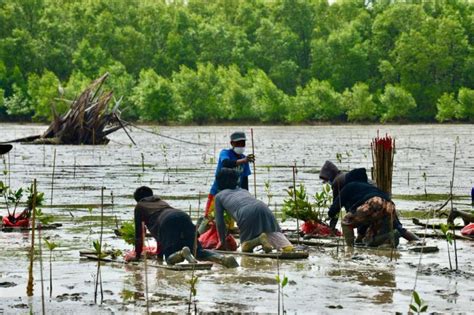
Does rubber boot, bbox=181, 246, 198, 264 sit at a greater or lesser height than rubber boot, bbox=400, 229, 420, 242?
greater

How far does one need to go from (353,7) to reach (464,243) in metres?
142

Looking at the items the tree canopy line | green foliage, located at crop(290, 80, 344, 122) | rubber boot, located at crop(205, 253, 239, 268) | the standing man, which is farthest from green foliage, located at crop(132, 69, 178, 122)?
rubber boot, located at crop(205, 253, 239, 268)

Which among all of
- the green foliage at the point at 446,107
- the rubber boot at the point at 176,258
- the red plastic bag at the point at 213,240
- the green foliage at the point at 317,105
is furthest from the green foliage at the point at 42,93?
the rubber boot at the point at 176,258

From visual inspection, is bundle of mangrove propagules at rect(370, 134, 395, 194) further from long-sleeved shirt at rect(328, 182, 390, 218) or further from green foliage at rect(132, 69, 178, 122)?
green foliage at rect(132, 69, 178, 122)

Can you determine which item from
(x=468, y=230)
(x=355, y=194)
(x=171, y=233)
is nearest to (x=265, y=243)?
(x=171, y=233)

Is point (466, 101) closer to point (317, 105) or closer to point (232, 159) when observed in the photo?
point (317, 105)

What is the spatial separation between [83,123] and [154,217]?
119 feet

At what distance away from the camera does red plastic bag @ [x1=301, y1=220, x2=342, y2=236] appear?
599 inches

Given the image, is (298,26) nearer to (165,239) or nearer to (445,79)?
(445,79)

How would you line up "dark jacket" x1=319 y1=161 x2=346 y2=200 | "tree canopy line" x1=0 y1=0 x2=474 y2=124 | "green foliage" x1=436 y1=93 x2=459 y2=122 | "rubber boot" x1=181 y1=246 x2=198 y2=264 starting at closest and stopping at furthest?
"rubber boot" x1=181 y1=246 x2=198 y2=264
"dark jacket" x1=319 y1=161 x2=346 y2=200
"green foliage" x1=436 y1=93 x2=459 y2=122
"tree canopy line" x1=0 y1=0 x2=474 y2=124

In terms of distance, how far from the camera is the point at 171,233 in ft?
40.5

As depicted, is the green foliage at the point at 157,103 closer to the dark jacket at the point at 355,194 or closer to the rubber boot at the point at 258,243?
the dark jacket at the point at 355,194

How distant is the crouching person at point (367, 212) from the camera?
13789mm

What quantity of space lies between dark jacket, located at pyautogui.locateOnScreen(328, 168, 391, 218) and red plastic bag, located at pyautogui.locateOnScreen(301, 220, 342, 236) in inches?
36.8
